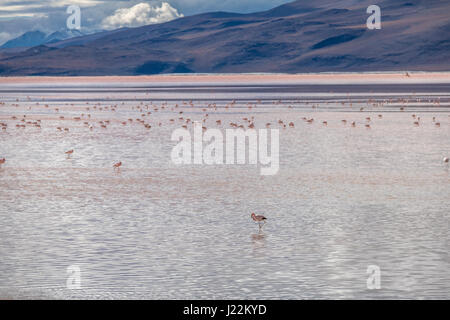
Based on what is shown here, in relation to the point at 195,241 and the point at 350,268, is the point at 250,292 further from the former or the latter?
the point at 195,241

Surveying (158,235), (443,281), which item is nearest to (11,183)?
(158,235)

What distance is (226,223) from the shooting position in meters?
17.7

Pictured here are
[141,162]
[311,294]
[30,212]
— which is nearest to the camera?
[311,294]

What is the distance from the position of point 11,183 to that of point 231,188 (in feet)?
21.7

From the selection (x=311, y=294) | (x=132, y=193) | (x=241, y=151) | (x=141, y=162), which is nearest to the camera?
(x=311, y=294)

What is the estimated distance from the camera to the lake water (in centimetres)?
1286

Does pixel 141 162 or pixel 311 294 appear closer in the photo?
pixel 311 294

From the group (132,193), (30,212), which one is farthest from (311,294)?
(132,193)

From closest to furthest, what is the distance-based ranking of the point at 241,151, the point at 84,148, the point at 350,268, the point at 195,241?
the point at 350,268, the point at 195,241, the point at 241,151, the point at 84,148

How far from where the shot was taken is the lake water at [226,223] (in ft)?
42.2

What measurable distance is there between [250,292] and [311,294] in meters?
0.88
